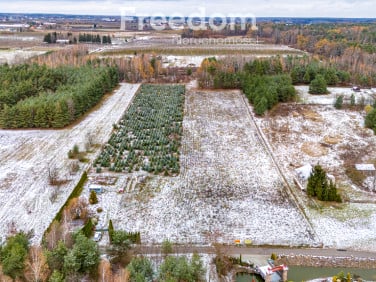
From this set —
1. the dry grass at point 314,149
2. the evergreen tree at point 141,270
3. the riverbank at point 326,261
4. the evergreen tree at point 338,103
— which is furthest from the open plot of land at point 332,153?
the evergreen tree at point 141,270

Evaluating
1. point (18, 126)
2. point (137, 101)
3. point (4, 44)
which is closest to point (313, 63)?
point (137, 101)

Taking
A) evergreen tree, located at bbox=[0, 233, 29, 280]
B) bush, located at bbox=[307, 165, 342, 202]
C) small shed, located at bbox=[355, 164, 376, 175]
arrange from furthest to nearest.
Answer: small shed, located at bbox=[355, 164, 376, 175] < bush, located at bbox=[307, 165, 342, 202] < evergreen tree, located at bbox=[0, 233, 29, 280]

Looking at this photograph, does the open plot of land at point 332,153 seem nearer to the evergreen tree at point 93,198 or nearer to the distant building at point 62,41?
the evergreen tree at point 93,198

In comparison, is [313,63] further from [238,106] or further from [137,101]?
[137,101]

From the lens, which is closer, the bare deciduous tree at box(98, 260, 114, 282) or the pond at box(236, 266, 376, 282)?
the bare deciduous tree at box(98, 260, 114, 282)

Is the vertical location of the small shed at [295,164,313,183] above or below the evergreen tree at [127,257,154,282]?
above

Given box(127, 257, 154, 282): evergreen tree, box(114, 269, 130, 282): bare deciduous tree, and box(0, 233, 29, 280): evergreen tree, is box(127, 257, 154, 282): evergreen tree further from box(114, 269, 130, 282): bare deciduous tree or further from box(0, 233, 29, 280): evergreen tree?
box(0, 233, 29, 280): evergreen tree

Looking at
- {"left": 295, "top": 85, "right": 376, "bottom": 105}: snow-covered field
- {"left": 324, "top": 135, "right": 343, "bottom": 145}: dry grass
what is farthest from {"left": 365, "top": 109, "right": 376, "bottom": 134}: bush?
{"left": 295, "top": 85, "right": 376, "bottom": 105}: snow-covered field
